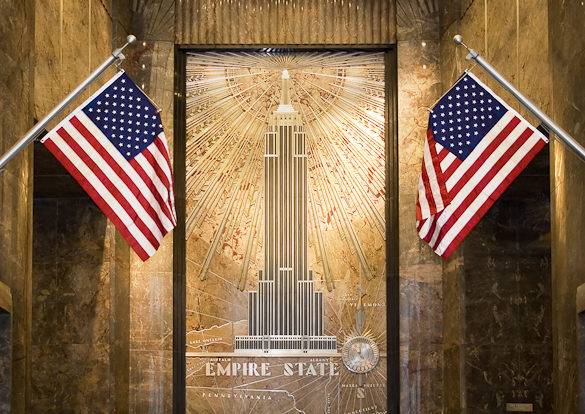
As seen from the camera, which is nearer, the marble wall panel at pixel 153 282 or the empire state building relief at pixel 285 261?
the marble wall panel at pixel 153 282

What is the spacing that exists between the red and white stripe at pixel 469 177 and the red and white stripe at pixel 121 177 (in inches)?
93.6

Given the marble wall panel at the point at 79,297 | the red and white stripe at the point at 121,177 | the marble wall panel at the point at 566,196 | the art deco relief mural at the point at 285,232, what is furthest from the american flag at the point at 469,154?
the art deco relief mural at the point at 285,232

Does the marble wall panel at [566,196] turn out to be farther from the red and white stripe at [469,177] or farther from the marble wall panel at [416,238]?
the marble wall panel at [416,238]

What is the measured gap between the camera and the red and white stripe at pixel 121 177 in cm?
928

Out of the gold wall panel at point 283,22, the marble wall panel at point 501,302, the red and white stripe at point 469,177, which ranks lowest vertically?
the marble wall panel at point 501,302

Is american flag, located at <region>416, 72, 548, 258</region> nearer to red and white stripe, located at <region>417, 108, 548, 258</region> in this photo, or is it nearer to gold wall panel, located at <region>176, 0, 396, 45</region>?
red and white stripe, located at <region>417, 108, 548, 258</region>

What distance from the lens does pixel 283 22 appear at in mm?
15867

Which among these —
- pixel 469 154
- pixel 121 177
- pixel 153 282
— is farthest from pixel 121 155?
pixel 153 282

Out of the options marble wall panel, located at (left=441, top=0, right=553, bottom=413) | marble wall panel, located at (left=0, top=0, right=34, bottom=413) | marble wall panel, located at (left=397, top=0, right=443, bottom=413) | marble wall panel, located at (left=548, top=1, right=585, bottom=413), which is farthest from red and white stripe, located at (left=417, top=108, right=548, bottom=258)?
marble wall panel, located at (left=397, top=0, right=443, bottom=413)

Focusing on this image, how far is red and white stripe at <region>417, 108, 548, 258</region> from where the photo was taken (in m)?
9.48

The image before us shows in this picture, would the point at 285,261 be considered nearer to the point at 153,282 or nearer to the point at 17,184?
the point at 153,282

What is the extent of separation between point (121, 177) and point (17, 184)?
4.19 feet

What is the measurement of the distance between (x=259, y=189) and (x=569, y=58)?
6643 millimetres

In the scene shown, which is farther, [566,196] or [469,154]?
[566,196]
